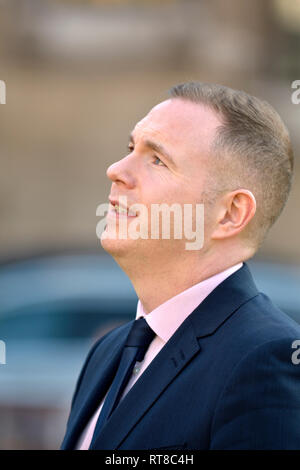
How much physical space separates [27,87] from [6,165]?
1177 millimetres

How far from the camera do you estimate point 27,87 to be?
10.7 metres

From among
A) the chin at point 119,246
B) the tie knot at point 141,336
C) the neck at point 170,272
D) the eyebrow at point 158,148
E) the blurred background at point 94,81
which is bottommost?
the tie knot at point 141,336

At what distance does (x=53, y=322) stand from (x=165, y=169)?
5.28 metres

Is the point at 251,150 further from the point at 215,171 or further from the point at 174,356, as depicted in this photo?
the point at 174,356

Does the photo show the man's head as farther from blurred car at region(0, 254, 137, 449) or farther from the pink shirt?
blurred car at region(0, 254, 137, 449)

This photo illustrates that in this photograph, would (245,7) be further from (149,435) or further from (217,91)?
(149,435)

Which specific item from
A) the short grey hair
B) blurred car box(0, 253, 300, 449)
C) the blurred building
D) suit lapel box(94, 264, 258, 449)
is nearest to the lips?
the short grey hair

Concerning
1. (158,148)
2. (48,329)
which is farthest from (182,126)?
(48,329)

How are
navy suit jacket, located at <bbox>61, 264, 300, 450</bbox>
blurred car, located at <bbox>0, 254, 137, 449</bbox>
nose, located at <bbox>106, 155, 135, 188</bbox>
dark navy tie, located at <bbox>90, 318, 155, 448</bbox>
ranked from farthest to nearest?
blurred car, located at <bbox>0, 254, 137, 449</bbox> → nose, located at <bbox>106, 155, 135, 188</bbox> → dark navy tie, located at <bbox>90, 318, 155, 448</bbox> → navy suit jacket, located at <bbox>61, 264, 300, 450</bbox>

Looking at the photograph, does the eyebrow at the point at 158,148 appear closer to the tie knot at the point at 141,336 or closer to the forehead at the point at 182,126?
the forehead at the point at 182,126

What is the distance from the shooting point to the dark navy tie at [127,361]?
2396 millimetres

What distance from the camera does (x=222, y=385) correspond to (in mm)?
2078

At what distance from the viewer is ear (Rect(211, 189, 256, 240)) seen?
8.10 ft

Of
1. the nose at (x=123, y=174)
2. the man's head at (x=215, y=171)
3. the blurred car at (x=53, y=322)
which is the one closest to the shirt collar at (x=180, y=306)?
the man's head at (x=215, y=171)
